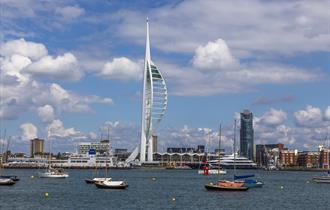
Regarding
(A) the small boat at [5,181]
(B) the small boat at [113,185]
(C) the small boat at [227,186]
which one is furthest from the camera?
(A) the small boat at [5,181]

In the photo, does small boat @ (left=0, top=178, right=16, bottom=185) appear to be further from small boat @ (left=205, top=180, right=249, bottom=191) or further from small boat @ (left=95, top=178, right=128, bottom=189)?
small boat @ (left=205, top=180, right=249, bottom=191)

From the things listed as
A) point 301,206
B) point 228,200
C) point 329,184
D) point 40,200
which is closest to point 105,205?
point 40,200

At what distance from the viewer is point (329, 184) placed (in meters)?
125

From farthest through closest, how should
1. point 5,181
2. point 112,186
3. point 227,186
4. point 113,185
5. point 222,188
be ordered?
point 5,181, point 112,186, point 113,185, point 227,186, point 222,188

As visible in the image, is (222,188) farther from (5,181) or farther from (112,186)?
(5,181)

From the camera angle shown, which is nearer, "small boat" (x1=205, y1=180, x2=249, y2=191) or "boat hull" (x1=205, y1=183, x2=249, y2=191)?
"boat hull" (x1=205, y1=183, x2=249, y2=191)

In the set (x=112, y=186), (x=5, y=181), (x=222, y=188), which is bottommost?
(x=112, y=186)

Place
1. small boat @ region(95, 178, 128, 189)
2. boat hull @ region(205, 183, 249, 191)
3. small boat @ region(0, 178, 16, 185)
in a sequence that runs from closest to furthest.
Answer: boat hull @ region(205, 183, 249, 191)
small boat @ region(95, 178, 128, 189)
small boat @ region(0, 178, 16, 185)

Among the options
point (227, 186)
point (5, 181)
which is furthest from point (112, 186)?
point (5, 181)

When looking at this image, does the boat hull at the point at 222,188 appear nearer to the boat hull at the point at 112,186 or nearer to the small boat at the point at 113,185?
the boat hull at the point at 112,186

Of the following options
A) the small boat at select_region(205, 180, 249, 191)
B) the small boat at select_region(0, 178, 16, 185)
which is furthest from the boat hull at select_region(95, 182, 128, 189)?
the small boat at select_region(0, 178, 16, 185)

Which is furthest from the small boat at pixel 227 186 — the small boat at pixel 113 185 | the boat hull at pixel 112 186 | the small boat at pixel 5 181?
the small boat at pixel 5 181

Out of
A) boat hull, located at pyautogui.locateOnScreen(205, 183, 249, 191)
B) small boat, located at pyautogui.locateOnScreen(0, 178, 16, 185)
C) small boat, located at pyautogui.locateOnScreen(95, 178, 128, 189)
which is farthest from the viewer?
small boat, located at pyautogui.locateOnScreen(0, 178, 16, 185)

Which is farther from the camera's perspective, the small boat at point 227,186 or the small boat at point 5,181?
the small boat at point 5,181
